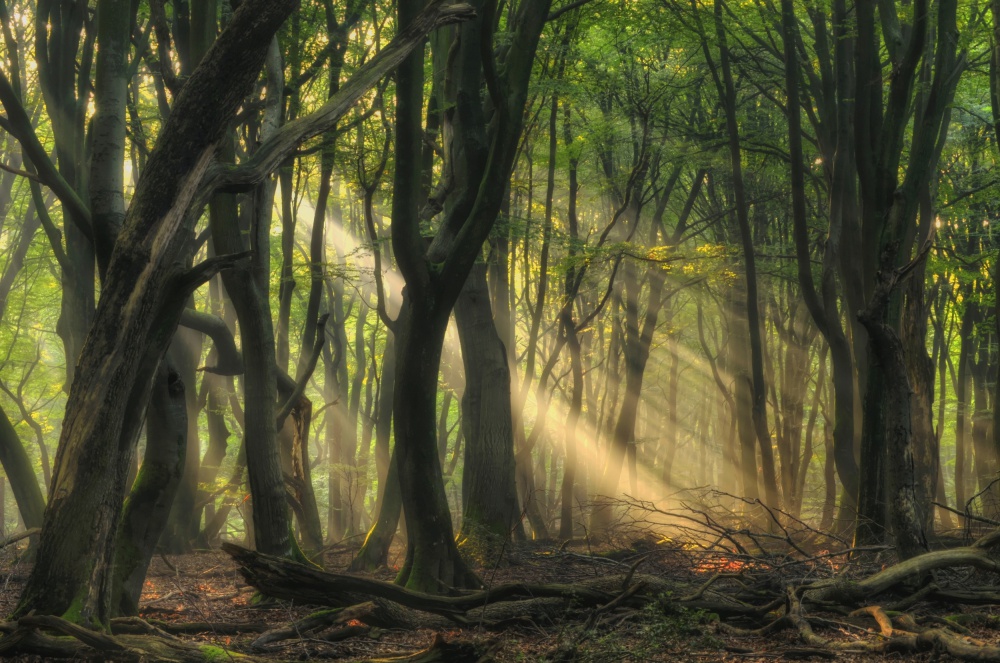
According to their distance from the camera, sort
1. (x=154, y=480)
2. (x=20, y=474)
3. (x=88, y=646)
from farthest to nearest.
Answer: (x=20, y=474) → (x=154, y=480) → (x=88, y=646)

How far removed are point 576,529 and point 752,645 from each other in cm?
1587

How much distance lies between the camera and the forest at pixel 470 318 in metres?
5.17

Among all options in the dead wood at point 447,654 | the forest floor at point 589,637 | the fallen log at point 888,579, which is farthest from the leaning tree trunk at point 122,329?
the fallen log at point 888,579

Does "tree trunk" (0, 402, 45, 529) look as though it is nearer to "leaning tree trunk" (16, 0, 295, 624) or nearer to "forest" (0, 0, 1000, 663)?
"forest" (0, 0, 1000, 663)

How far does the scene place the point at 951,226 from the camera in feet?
65.9

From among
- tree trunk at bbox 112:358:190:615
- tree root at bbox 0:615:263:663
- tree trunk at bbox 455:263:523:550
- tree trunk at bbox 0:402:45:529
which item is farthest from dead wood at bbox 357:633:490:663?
A: tree trunk at bbox 0:402:45:529

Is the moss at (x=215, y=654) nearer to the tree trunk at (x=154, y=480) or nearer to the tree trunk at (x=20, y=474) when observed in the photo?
the tree trunk at (x=154, y=480)

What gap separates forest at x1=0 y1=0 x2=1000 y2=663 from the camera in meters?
5.17

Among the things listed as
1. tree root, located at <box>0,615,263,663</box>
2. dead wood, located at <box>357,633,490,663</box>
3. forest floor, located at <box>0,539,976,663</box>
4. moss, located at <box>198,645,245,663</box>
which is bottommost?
forest floor, located at <box>0,539,976,663</box>

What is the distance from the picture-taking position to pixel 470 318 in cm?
1245

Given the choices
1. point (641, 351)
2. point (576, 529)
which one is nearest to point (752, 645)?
point (641, 351)

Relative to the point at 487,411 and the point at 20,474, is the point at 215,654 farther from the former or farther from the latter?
the point at 20,474

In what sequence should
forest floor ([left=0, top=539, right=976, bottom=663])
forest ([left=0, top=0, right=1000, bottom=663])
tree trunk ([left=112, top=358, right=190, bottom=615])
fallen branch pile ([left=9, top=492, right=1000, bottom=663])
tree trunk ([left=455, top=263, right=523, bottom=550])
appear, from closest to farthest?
forest ([left=0, top=0, right=1000, bottom=663]) → forest floor ([left=0, top=539, right=976, bottom=663]) → fallen branch pile ([left=9, top=492, right=1000, bottom=663]) → tree trunk ([left=112, top=358, right=190, bottom=615]) → tree trunk ([left=455, top=263, right=523, bottom=550])

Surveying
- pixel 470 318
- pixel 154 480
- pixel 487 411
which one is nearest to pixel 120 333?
pixel 154 480
